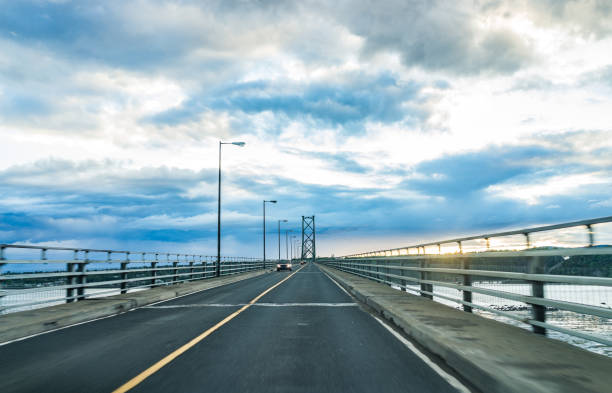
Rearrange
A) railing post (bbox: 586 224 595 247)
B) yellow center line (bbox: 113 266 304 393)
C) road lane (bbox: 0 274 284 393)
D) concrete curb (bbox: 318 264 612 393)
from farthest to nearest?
railing post (bbox: 586 224 595 247) → road lane (bbox: 0 274 284 393) → yellow center line (bbox: 113 266 304 393) → concrete curb (bbox: 318 264 612 393)

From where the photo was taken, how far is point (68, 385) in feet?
18.8

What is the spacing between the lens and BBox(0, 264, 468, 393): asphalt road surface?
5.68 metres

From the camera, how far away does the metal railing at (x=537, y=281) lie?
5.93 meters

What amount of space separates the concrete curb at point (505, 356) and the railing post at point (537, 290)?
28 cm

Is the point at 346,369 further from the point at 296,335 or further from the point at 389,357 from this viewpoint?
the point at 296,335

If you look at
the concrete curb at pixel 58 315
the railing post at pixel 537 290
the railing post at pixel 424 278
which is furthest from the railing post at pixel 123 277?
the railing post at pixel 537 290

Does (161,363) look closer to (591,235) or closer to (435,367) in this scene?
(435,367)

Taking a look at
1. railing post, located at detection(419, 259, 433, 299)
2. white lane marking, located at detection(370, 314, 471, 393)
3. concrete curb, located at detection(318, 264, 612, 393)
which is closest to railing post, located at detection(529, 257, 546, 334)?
concrete curb, located at detection(318, 264, 612, 393)

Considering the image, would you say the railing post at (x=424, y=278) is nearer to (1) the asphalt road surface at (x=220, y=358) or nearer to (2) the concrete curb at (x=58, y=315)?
(1) the asphalt road surface at (x=220, y=358)

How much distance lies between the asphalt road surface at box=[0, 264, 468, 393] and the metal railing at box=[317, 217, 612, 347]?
1981 millimetres

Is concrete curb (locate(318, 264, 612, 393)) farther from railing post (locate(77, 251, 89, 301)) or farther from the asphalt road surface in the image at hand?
railing post (locate(77, 251, 89, 301))

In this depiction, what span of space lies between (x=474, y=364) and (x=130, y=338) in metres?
6.30

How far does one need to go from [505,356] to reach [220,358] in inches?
157

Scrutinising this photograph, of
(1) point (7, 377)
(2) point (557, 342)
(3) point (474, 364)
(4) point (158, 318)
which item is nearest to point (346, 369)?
(3) point (474, 364)
